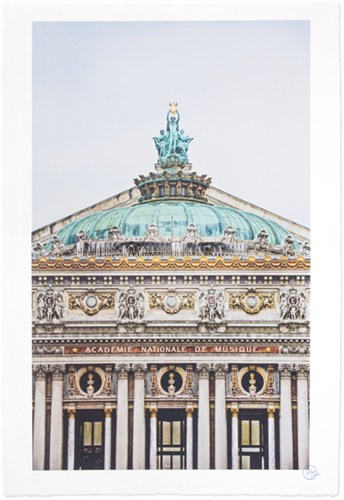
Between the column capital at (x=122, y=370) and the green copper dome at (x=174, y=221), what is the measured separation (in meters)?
2.42

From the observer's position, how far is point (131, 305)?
614 inches

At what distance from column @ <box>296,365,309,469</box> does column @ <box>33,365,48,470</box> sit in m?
4.40

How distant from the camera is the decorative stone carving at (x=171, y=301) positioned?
15617 millimetres

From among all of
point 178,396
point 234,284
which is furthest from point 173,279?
point 178,396

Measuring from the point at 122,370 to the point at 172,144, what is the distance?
171 inches

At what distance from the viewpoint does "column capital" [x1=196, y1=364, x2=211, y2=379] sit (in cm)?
1552

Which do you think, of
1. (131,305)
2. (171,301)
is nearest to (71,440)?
(131,305)

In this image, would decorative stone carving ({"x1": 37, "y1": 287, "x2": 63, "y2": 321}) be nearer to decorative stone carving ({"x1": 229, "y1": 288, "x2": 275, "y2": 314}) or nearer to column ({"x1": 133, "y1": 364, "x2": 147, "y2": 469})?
column ({"x1": 133, "y1": 364, "x2": 147, "y2": 469})

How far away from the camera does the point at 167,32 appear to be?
1505 cm

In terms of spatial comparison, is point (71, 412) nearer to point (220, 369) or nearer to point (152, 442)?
point (152, 442)

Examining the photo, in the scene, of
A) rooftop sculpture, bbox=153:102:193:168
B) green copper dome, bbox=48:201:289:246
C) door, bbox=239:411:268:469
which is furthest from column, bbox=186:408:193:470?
rooftop sculpture, bbox=153:102:193:168

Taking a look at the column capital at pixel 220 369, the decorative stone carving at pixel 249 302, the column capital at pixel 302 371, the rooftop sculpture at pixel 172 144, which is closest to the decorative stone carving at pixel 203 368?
the column capital at pixel 220 369

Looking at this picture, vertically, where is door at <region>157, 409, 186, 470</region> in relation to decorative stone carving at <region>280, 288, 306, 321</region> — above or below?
below
